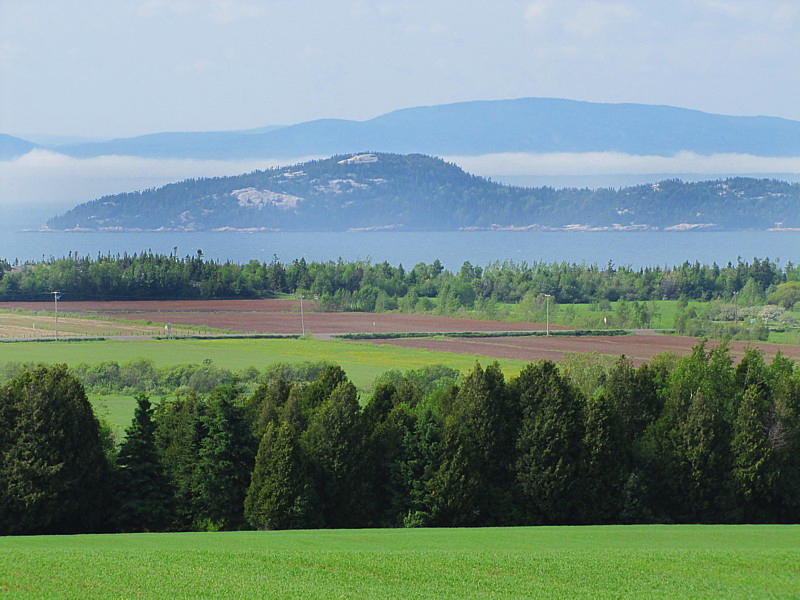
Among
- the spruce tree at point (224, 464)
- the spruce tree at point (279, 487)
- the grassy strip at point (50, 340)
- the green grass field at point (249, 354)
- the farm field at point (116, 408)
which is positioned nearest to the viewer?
the spruce tree at point (279, 487)

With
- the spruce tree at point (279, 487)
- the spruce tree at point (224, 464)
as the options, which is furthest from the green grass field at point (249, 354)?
the spruce tree at point (279, 487)

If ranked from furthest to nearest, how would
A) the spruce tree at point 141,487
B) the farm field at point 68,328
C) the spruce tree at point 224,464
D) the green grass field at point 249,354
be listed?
the farm field at point 68,328, the green grass field at point 249,354, the spruce tree at point 224,464, the spruce tree at point 141,487

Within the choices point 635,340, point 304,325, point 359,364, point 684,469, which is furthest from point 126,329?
point 684,469

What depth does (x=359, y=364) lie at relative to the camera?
54.3 meters

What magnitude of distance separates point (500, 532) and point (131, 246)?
16773cm

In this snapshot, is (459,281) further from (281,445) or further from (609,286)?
(281,445)

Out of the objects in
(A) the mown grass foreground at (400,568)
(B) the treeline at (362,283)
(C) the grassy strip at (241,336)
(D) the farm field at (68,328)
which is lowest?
(A) the mown grass foreground at (400,568)

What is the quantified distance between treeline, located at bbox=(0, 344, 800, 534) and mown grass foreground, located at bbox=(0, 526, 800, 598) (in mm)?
5841

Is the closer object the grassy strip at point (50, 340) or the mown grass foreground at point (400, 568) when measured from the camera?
the mown grass foreground at point (400, 568)

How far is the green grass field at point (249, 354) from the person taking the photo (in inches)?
2100

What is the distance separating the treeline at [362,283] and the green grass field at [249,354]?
18116mm

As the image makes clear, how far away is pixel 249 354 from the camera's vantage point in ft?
188

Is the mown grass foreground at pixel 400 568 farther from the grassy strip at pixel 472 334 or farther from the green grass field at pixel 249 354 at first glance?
the grassy strip at pixel 472 334

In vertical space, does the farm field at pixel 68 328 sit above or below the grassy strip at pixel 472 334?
above
